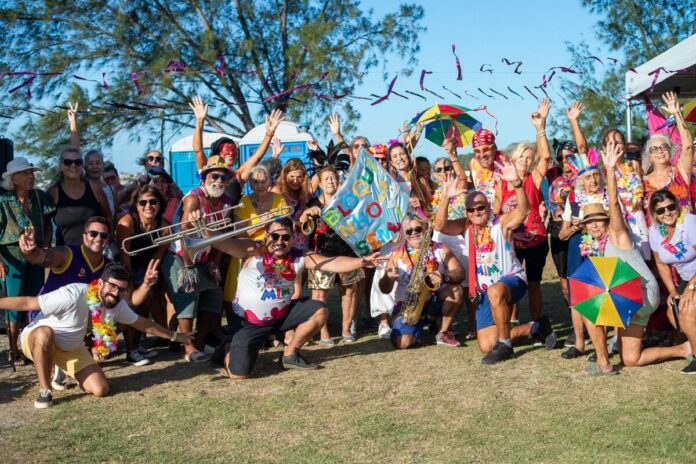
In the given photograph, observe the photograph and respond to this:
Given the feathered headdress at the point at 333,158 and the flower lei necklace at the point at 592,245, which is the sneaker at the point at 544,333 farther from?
the feathered headdress at the point at 333,158

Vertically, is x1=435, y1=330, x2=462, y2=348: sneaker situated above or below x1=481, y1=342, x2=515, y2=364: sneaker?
above

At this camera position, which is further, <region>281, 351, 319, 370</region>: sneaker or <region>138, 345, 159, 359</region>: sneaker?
<region>138, 345, 159, 359</region>: sneaker

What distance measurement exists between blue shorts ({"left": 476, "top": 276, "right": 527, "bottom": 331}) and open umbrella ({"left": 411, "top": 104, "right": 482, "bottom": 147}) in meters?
2.41

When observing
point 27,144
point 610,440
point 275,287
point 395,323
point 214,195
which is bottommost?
point 610,440

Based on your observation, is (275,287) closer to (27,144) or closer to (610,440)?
(610,440)

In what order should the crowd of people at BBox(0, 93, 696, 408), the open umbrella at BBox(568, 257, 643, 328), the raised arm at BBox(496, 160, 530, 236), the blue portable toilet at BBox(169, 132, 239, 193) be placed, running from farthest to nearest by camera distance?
the blue portable toilet at BBox(169, 132, 239, 193)
the raised arm at BBox(496, 160, 530, 236)
the crowd of people at BBox(0, 93, 696, 408)
the open umbrella at BBox(568, 257, 643, 328)

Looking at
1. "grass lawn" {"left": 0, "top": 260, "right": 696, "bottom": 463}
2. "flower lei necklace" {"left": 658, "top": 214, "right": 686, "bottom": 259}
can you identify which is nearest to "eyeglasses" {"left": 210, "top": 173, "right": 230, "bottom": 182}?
"grass lawn" {"left": 0, "top": 260, "right": 696, "bottom": 463}

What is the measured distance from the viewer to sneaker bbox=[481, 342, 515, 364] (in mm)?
6691

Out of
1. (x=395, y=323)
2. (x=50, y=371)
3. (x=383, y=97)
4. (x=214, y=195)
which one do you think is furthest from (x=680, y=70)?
(x=50, y=371)

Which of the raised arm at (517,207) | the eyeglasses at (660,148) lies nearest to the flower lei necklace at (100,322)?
the raised arm at (517,207)

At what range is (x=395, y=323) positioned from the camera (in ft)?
24.5

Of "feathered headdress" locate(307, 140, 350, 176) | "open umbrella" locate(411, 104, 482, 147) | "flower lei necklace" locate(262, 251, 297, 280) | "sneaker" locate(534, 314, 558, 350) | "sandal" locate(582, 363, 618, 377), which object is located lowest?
"sandal" locate(582, 363, 618, 377)

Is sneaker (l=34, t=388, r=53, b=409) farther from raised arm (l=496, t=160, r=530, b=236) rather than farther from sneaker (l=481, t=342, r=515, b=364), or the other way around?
raised arm (l=496, t=160, r=530, b=236)

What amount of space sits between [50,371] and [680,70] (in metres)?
8.32
